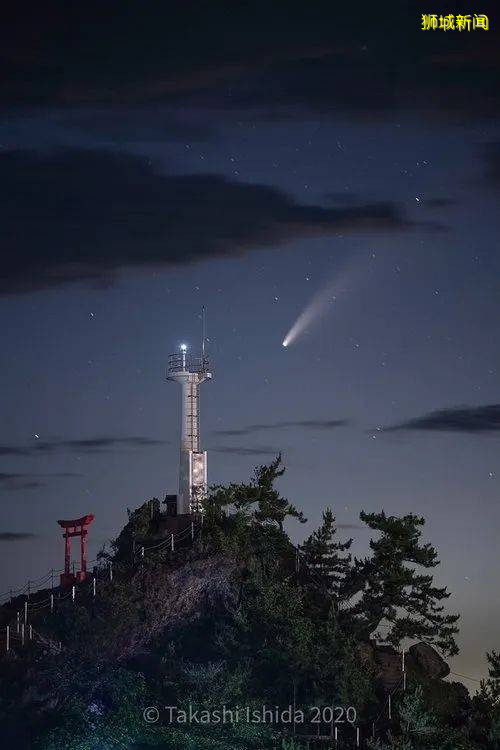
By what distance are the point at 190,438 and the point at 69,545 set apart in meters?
7.72

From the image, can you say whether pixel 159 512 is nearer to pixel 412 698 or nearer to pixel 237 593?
pixel 237 593

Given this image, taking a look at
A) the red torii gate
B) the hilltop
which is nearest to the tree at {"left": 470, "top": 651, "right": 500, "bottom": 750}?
the hilltop

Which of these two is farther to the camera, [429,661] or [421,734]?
[429,661]

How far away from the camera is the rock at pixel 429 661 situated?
63531 mm

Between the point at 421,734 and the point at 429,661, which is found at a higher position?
the point at 429,661

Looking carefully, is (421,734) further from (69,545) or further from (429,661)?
(69,545)

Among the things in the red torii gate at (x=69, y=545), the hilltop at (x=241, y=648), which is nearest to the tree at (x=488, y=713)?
the hilltop at (x=241, y=648)

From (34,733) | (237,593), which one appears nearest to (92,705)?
(34,733)

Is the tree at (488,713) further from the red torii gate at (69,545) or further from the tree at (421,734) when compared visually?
the red torii gate at (69,545)

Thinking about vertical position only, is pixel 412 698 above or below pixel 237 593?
below

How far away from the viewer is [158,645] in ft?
211

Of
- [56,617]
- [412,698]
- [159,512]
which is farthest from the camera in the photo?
[159,512]

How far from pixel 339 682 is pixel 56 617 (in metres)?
14.1

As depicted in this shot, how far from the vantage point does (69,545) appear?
69.5 metres
